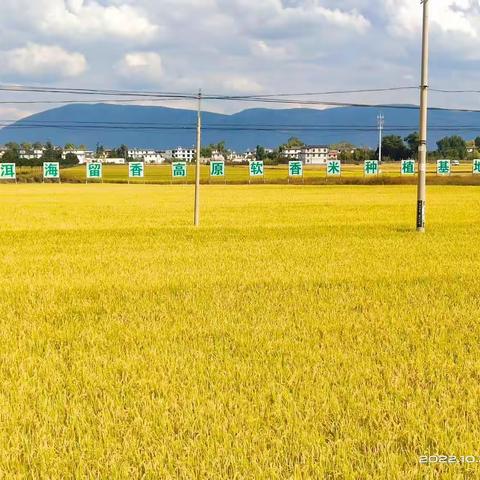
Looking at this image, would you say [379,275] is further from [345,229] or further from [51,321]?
[345,229]

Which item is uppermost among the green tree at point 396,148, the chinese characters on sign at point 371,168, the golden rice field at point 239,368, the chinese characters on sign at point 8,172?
the green tree at point 396,148

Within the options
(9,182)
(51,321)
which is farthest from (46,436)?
(9,182)

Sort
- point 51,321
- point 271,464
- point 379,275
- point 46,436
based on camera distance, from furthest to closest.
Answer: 1. point 379,275
2. point 51,321
3. point 46,436
4. point 271,464

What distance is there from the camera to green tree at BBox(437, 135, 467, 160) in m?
159

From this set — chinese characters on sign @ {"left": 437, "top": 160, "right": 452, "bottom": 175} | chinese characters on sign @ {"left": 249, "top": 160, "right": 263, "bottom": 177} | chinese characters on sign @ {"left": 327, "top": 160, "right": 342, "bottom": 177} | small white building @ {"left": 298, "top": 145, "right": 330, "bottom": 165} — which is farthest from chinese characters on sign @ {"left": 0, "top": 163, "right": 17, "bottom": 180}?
small white building @ {"left": 298, "top": 145, "right": 330, "bottom": 165}

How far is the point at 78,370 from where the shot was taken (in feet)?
19.8

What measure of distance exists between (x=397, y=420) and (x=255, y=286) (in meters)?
6.48

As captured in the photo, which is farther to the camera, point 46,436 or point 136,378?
point 136,378

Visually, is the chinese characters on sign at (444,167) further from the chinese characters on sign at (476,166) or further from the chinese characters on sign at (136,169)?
the chinese characters on sign at (136,169)
